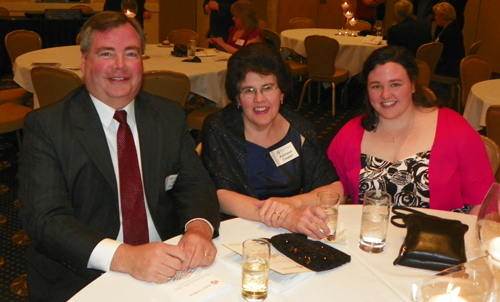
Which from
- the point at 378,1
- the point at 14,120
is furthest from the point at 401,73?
the point at 378,1

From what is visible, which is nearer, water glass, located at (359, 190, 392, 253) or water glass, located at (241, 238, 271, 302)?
water glass, located at (241, 238, 271, 302)

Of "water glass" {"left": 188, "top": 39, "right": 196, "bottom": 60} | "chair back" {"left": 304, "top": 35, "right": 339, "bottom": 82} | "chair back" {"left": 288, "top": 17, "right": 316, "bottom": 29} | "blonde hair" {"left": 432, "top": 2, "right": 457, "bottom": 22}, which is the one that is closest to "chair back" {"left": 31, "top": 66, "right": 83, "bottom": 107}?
"water glass" {"left": 188, "top": 39, "right": 196, "bottom": 60}

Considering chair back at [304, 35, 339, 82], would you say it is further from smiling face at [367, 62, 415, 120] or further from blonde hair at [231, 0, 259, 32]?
smiling face at [367, 62, 415, 120]

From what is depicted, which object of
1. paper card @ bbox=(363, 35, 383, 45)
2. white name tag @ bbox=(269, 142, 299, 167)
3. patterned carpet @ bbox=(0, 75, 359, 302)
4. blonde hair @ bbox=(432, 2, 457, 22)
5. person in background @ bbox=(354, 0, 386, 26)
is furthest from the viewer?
person in background @ bbox=(354, 0, 386, 26)

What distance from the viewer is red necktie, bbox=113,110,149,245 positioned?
2070 mm

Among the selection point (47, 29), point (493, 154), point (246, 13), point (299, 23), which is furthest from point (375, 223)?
point (299, 23)

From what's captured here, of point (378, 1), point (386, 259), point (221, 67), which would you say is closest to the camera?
point (386, 259)

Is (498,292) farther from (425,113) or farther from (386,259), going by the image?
(425,113)

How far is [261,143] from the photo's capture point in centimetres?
255

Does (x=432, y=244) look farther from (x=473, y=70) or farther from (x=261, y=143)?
(x=473, y=70)

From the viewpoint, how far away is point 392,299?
60.3 inches

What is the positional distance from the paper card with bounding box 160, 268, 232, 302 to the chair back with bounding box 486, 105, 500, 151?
2334 mm

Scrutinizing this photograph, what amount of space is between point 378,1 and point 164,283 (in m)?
9.98

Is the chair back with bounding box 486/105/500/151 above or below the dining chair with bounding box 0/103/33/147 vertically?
above
